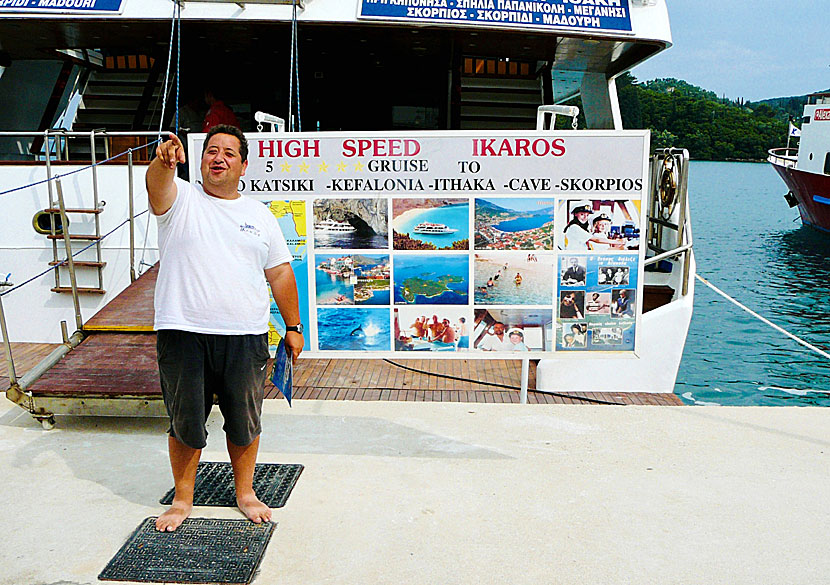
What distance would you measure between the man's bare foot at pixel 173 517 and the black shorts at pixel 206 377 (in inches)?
12.4

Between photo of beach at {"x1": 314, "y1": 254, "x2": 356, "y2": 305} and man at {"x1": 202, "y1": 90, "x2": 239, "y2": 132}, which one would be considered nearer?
photo of beach at {"x1": 314, "y1": 254, "x2": 356, "y2": 305}

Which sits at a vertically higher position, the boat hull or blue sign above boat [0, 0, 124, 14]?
blue sign above boat [0, 0, 124, 14]

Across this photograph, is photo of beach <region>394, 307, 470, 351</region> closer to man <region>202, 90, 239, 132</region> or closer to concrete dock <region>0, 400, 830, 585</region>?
concrete dock <region>0, 400, 830, 585</region>

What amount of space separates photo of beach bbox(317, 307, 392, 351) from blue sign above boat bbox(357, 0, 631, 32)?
157 inches

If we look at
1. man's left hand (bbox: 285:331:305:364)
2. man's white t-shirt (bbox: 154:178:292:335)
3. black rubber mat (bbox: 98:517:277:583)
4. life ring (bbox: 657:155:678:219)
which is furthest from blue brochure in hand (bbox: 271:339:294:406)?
life ring (bbox: 657:155:678:219)

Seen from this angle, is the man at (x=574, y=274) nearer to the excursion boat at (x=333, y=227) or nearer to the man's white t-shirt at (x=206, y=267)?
the excursion boat at (x=333, y=227)

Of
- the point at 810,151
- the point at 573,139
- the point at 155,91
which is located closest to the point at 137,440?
the point at 573,139

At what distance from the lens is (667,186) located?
790 cm

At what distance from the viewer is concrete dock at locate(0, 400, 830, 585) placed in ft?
9.84

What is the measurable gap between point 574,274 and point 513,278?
1.09 feet

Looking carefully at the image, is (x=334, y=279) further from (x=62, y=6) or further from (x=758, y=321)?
(x=758, y=321)

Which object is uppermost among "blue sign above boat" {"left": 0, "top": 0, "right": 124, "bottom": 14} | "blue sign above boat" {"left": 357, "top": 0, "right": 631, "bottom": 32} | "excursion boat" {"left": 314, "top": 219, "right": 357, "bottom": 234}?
"blue sign above boat" {"left": 0, "top": 0, "right": 124, "bottom": 14}

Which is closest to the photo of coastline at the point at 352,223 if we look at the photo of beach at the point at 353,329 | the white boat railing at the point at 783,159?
the photo of beach at the point at 353,329

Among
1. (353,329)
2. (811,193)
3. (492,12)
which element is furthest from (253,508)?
(811,193)
